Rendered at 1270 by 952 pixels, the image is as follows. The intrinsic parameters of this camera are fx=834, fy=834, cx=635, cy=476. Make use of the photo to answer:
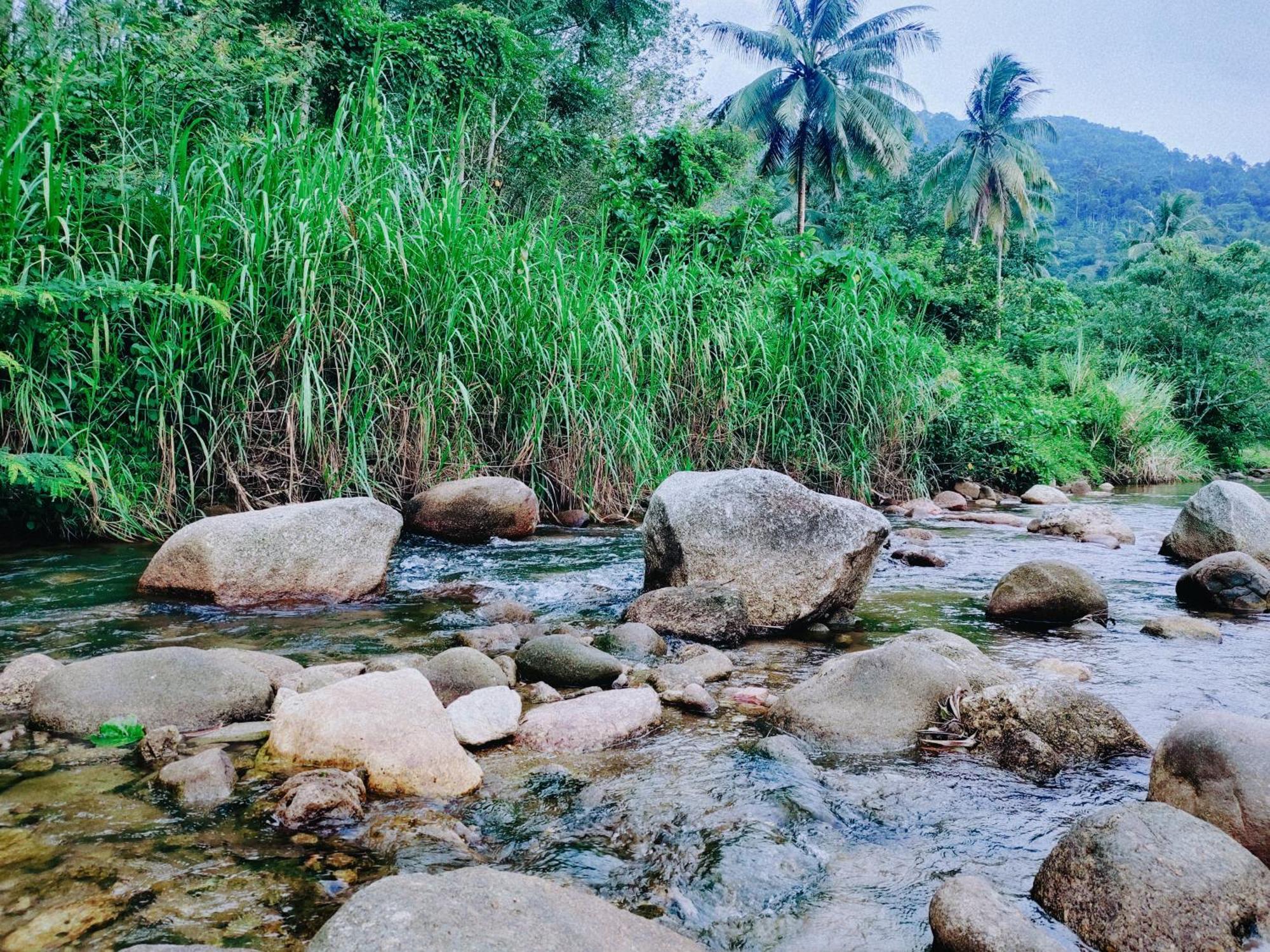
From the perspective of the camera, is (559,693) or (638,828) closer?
(638,828)

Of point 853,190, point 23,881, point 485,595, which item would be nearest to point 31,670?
point 23,881

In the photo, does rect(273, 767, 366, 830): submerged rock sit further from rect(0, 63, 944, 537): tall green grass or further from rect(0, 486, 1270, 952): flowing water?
rect(0, 63, 944, 537): tall green grass

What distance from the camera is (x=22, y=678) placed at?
2574mm

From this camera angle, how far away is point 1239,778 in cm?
180

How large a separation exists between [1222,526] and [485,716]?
5.39 meters

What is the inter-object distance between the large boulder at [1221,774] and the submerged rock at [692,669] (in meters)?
1.39

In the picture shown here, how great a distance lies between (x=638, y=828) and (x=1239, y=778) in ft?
4.30

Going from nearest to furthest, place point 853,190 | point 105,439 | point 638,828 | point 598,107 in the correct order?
point 638,828 < point 105,439 < point 598,107 < point 853,190

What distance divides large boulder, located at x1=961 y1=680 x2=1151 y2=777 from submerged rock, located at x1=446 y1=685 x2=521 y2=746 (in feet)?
4.47

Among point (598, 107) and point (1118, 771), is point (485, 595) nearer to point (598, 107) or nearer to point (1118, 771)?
point (1118, 771)

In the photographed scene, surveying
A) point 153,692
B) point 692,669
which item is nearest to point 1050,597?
point 692,669

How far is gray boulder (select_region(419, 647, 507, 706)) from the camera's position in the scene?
9.00 ft

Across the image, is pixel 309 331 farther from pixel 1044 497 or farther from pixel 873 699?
pixel 1044 497

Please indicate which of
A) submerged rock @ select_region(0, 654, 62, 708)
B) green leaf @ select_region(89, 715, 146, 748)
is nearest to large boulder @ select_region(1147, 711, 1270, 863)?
green leaf @ select_region(89, 715, 146, 748)
